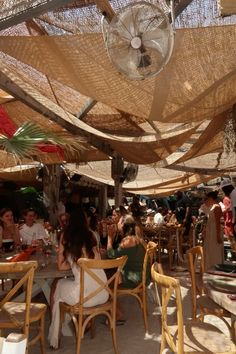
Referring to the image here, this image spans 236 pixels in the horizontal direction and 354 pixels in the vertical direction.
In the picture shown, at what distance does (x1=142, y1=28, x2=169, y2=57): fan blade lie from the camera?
2738 mm

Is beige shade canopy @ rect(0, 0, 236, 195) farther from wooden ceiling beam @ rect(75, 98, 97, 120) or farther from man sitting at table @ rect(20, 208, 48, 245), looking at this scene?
man sitting at table @ rect(20, 208, 48, 245)

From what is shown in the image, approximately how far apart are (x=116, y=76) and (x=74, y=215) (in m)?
1.34

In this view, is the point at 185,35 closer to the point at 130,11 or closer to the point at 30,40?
the point at 130,11

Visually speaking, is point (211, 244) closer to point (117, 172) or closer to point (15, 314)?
point (117, 172)

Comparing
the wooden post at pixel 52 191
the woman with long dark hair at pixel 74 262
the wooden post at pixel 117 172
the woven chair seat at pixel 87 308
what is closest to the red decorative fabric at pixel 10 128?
the woman with long dark hair at pixel 74 262

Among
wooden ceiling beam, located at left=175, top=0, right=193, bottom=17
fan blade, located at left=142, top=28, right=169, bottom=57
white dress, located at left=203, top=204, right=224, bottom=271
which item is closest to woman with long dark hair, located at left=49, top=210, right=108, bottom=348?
fan blade, located at left=142, top=28, right=169, bottom=57

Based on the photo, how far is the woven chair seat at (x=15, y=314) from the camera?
2.80 meters

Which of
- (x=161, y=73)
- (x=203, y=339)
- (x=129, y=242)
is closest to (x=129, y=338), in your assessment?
(x=129, y=242)

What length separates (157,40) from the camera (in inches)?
109

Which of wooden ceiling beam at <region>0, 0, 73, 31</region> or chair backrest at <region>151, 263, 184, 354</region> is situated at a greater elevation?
wooden ceiling beam at <region>0, 0, 73, 31</region>

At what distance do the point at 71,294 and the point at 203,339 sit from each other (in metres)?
1.21

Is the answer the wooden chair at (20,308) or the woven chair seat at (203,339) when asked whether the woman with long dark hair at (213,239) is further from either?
the wooden chair at (20,308)

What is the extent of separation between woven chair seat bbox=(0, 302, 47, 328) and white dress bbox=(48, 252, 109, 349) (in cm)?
26

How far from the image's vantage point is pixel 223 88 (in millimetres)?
3574
